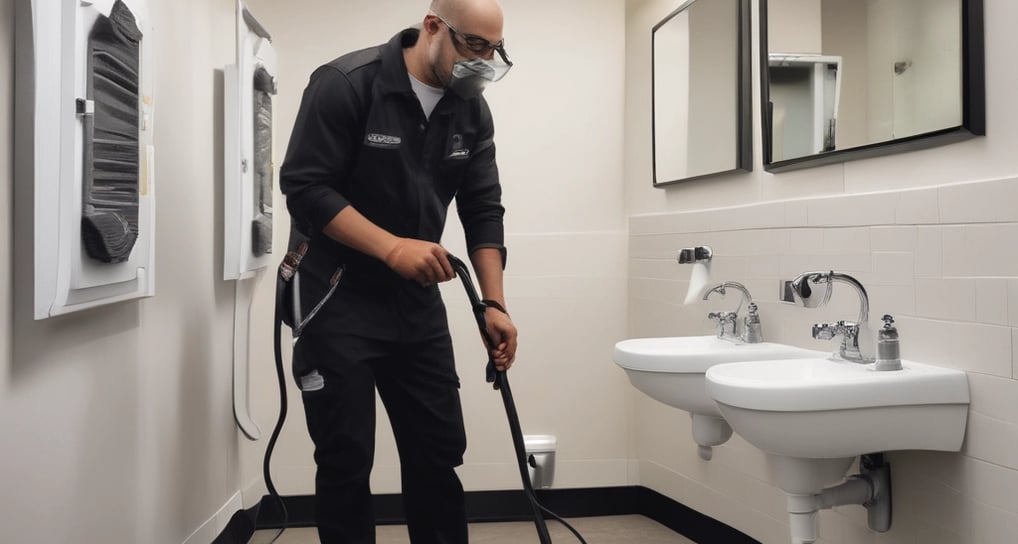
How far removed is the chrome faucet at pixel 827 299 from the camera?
184 centimetres

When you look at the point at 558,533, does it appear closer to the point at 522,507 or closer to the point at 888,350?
the point at 522,507

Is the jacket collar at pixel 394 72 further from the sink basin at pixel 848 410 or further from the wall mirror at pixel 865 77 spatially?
the wall mirror at pixel 865 77

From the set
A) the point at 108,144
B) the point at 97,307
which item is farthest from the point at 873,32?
the point at 97,307

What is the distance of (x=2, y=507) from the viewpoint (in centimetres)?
137

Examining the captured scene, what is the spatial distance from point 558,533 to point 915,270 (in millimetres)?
1635

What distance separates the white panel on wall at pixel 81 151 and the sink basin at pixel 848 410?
3.92 ft

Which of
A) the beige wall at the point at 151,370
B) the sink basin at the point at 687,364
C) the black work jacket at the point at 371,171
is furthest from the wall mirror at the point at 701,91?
the beige wall at the point at 151,370

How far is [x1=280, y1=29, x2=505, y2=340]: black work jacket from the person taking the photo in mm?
1824

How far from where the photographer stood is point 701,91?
8.94ft

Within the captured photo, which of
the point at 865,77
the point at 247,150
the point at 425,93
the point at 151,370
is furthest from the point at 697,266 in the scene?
the point at 151,370

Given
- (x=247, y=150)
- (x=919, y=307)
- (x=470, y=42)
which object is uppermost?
(x=470, y=42)

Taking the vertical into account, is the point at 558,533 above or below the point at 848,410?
below

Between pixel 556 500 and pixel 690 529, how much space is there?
1.76ft

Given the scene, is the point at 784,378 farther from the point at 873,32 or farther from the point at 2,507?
the point at 2,507
